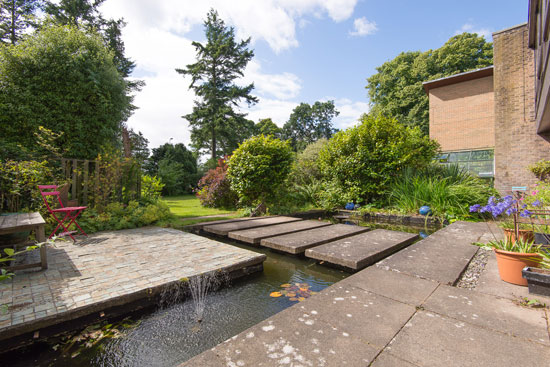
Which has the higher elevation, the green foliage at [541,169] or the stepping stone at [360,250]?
the green foliage at [541,169]

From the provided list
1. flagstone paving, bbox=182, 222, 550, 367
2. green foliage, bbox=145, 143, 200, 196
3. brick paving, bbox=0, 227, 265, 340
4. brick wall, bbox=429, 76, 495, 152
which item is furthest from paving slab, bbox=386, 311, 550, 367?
brick wall, bbox=429, 76, 495, 152

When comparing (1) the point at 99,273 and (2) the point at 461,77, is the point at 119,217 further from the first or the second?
(2) the point at 461,77

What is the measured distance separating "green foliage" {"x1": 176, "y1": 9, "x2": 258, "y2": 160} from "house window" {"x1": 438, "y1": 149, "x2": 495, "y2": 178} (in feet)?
49.4

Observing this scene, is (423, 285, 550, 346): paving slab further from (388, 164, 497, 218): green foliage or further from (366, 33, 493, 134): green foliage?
(366, 33, 493, 134): green foliage

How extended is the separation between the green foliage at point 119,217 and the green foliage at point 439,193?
6.37 m

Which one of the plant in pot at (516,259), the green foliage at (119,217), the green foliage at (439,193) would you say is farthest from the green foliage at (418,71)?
the plant in pot at (516,259)

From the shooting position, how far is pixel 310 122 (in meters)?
42.9

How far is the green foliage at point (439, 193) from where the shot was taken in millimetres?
6184

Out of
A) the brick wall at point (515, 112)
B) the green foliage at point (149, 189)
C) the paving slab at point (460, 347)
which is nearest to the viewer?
the paving slab at point (460, 347)

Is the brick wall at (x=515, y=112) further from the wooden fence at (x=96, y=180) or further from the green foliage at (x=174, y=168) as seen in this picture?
the green foliage at (x=174, y=168)

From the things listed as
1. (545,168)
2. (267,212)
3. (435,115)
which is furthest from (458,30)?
(267,212)

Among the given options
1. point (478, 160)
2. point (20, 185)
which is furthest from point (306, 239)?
point (478, 160)

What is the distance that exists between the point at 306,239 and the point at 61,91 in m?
6.47

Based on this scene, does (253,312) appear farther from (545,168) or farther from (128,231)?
(545,168)
